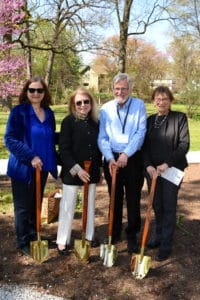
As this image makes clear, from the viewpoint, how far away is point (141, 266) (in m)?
3.76

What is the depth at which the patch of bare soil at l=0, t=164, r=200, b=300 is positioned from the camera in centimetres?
351

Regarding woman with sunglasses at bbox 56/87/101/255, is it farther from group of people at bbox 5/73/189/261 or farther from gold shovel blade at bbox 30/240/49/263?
gold shovel blade at bbox 30/240/49/263

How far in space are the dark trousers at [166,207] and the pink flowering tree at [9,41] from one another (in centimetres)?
755

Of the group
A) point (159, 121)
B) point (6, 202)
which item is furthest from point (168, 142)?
point (6, 202)

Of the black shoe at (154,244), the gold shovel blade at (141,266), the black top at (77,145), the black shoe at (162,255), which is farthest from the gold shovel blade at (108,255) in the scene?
the black top at (77,145)

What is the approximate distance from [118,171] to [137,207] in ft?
1.50

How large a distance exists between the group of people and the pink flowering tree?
684cm

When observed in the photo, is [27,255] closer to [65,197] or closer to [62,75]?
[65,197]

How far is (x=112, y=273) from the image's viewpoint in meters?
3.83

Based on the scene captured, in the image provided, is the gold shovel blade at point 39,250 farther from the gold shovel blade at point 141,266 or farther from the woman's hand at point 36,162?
the gold shovel blade at point 141,266

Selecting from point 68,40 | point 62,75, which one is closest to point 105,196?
point 68,40

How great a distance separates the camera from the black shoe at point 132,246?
167 inches

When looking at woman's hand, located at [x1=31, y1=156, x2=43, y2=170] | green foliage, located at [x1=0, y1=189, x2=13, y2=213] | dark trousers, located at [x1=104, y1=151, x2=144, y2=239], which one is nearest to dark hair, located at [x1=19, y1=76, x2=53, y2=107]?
woman's hand, located at [x1=31, y1=156, x2=43, y2=170]

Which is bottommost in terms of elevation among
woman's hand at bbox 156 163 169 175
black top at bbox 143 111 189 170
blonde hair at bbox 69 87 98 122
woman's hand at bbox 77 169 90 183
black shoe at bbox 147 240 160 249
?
black shoe at bbox 147 240 160 249
